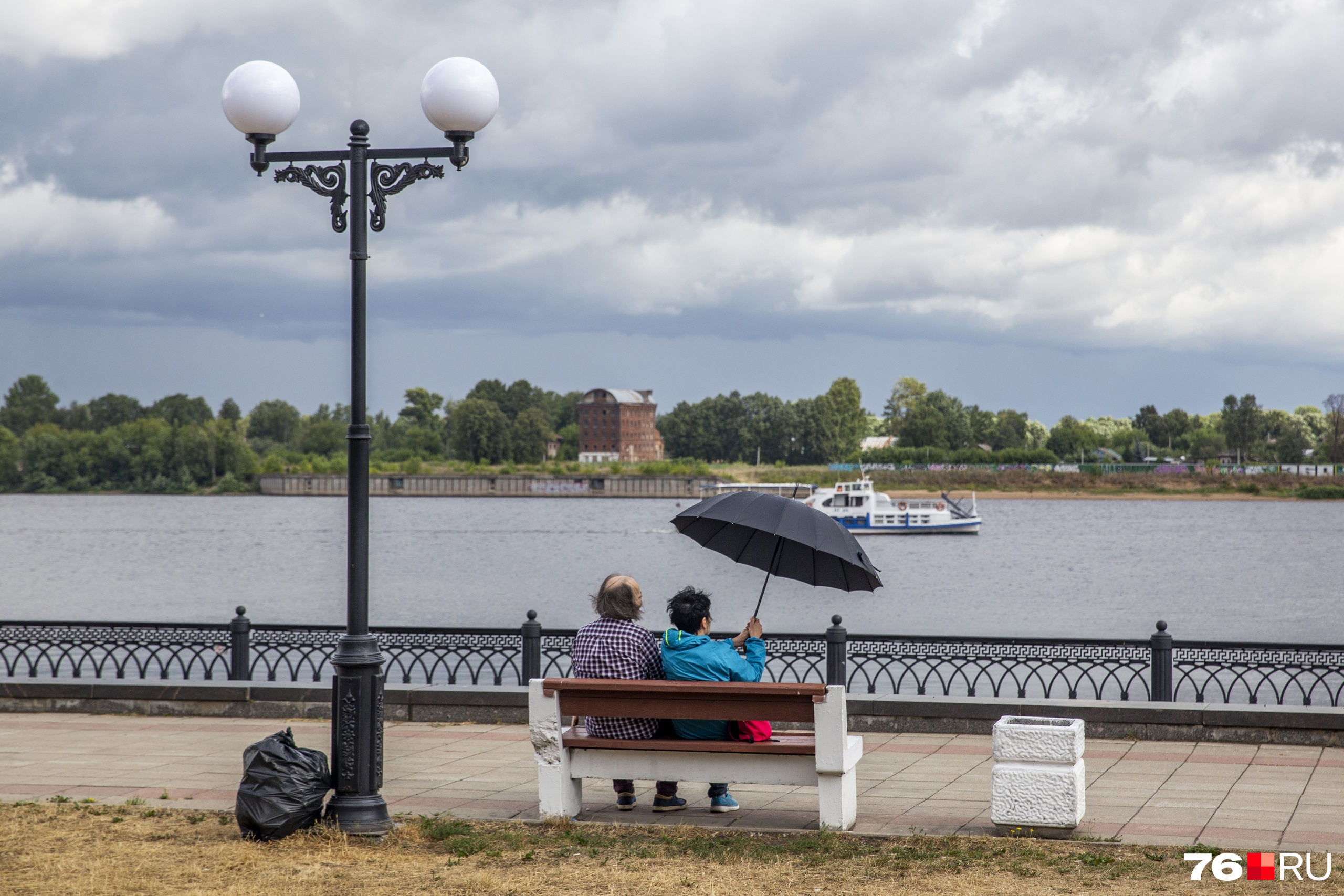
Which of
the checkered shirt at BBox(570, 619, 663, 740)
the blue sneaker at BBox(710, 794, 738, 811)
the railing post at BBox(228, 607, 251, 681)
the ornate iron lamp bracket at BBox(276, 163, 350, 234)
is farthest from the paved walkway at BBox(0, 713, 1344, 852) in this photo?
the ornate iron lamp bracket at BBox(276, 163, 350, 234)

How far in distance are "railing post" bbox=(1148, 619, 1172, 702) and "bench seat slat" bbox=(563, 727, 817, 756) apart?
195 inches

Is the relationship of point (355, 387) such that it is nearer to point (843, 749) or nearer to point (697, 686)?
point (697, 686)

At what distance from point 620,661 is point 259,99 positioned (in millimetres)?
A: 3829

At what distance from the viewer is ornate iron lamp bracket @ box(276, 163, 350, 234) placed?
727cm

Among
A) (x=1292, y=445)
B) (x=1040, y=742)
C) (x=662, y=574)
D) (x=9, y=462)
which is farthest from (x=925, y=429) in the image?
(x=1040, y=742)

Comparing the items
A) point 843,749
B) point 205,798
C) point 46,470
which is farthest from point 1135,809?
point 46,470

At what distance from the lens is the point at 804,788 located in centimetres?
816

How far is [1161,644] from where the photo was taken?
34.9 feet

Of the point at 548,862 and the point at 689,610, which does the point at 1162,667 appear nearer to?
the point at 689,610

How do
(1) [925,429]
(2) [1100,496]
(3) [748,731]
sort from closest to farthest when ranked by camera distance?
(3) [748,731] < (2) [1100,496] < (1) [925,429]

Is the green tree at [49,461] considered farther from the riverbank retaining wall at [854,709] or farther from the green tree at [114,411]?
the riverbank retaining wall at [854,709]

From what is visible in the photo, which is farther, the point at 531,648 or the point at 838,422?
the point at 838,422

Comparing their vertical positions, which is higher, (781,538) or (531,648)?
(781,538)

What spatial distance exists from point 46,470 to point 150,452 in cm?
1935
